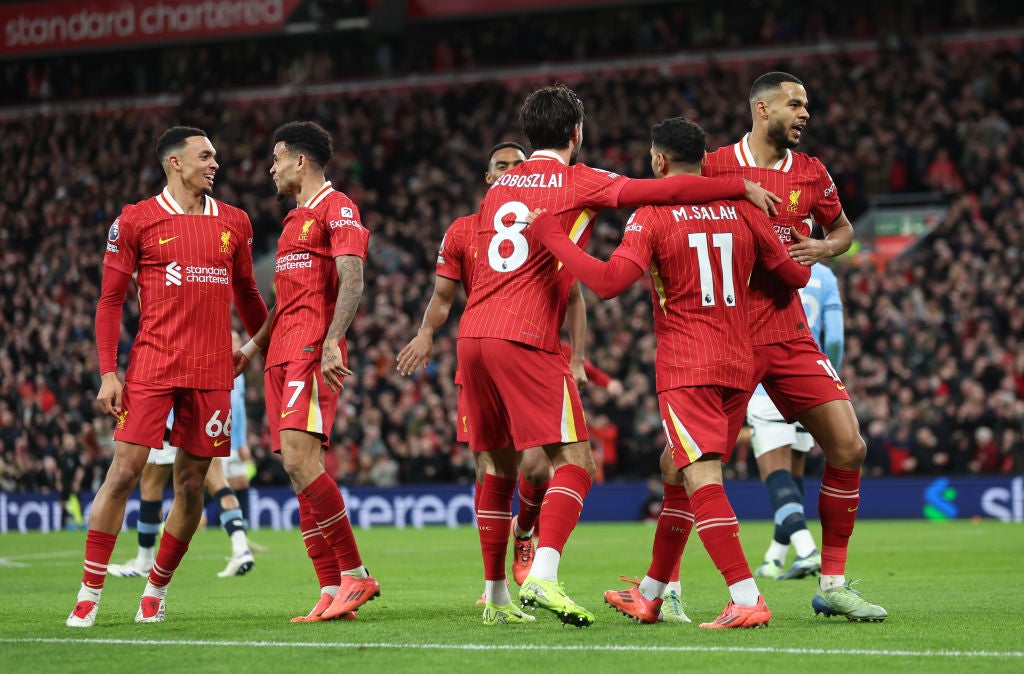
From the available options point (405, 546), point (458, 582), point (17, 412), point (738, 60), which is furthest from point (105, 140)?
point (458, 582)

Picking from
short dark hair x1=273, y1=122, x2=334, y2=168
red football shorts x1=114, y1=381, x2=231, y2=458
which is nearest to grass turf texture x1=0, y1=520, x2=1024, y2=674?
red football shorts x1=114, y1=381, x2=231, y2=458

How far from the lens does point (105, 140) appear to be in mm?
33688

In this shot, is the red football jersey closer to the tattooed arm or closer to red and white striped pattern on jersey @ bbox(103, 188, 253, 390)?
the tattooed arm

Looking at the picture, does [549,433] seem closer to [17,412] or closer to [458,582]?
[458,582]

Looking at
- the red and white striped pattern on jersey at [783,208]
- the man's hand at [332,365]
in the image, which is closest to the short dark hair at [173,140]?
the man's hand at [332,365]

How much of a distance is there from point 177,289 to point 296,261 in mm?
647

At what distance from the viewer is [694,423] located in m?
6.41

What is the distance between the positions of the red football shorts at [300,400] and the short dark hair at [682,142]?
81.6 inches

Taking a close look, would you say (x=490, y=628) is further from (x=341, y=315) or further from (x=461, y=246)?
(x=461, y=246)

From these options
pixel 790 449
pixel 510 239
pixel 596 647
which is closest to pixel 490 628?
pixel 596 647

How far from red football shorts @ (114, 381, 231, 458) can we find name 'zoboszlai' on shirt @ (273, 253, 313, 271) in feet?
2.48

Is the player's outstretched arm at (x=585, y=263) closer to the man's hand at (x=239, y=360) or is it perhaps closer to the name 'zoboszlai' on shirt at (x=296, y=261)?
the name 'zoboszlai' on shirt at (x=296, y=261)

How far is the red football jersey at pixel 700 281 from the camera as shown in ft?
21.3

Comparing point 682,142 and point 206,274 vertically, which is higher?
point 682,142
